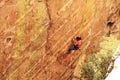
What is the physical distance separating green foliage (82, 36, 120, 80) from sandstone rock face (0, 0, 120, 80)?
2.24 ft

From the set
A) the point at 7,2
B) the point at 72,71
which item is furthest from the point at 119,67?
the point at 72,71

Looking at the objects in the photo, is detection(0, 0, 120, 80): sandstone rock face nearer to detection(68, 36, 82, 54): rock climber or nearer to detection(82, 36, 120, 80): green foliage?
detection(68, 36, 82, 54): rock climber

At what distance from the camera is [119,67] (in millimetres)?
8945

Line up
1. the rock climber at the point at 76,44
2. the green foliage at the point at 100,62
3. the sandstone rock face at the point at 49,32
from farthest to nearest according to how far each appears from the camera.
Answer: the rock climber at the point at 76,44
the green foliage at the point at 100,62
the sandstone rock face at the point at 49,32

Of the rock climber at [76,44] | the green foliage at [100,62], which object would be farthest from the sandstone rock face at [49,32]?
the green foliage at [100,62]

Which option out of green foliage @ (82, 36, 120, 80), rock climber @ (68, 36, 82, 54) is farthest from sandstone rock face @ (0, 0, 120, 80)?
green foliage @ (82, 36, 120, 80)

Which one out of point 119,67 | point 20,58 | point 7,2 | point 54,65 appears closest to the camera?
point 119,67

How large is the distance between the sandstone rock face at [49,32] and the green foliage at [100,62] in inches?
26.9

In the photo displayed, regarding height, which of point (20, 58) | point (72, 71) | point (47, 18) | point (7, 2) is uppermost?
point (7, 2)

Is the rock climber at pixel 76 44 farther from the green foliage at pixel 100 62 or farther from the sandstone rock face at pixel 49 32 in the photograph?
the green foliage at pixel 100 62

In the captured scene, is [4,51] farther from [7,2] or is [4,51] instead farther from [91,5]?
[91,5]

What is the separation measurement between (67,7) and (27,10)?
166 cm

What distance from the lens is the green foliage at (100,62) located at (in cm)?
1376

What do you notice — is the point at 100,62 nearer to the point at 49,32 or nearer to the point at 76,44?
the point at 76,44
